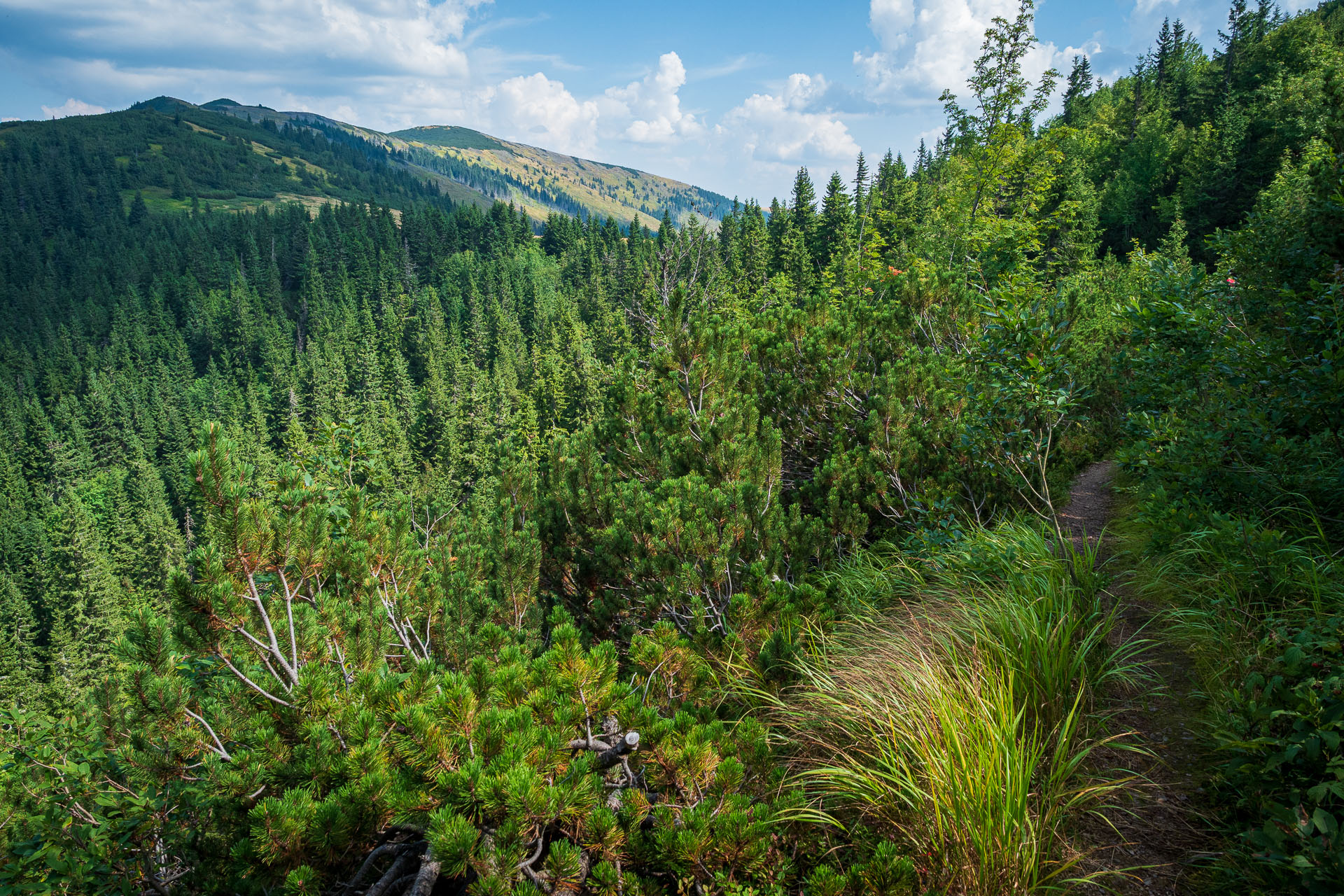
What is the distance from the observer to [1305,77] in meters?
36.2

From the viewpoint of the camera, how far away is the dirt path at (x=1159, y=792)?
2182mm

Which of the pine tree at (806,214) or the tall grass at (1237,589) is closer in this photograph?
the tall grass at (1237,589)

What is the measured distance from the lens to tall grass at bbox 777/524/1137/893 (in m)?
2.16

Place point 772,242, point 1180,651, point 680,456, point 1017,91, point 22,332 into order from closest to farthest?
1. point 1180,651
2. point 680,456
3. point 1017,91
4. point 772,242
5. point 22,332

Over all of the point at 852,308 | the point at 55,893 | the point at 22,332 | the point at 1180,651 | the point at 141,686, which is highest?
the point at 852,308

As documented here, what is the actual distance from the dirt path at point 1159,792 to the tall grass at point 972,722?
111 millimetres

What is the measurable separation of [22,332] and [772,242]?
107 m

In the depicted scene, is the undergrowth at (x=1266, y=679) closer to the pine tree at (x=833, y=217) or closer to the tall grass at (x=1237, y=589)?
the tall grass at (x=1237, y=589)

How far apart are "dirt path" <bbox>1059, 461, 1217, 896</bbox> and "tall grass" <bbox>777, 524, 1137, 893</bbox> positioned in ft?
0.37

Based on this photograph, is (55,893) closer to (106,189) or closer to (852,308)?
(852,308)

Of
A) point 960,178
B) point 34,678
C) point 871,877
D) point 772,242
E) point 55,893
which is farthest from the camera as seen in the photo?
point 772,242

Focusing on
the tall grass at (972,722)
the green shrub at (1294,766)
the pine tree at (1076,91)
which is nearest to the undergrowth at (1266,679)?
the green shrub at (1294,766)

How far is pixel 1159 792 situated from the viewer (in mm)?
2512

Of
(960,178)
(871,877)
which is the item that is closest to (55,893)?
(871,877)
